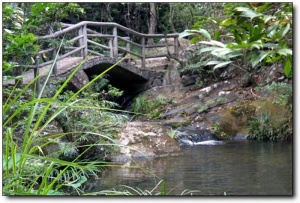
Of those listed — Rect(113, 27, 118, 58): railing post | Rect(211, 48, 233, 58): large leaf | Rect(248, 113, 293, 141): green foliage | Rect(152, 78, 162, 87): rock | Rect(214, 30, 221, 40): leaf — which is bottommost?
Rect(248, 113, 293, 141): green foliage

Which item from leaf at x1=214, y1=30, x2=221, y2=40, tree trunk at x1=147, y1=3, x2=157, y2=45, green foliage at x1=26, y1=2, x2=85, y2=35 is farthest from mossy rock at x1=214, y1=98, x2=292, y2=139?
leaf at x1=214, y1=30, x2=221, y2=40

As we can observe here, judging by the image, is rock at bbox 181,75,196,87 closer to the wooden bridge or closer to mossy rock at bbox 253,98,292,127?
the wooden bridge

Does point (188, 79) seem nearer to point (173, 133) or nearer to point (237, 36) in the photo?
point (173, 133)

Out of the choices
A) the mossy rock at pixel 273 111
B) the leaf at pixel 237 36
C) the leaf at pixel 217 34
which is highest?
the leaf at pixel 237 36

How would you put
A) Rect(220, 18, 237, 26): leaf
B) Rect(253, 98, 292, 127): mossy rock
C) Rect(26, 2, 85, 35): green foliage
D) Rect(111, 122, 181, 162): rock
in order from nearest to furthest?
Rect(220, 18, 237, 26): leaf
Rect(26, 2, 85, 35): green foliage
Rect(111, 122, 181, 162): rock
Rect(253, 98, 292, 127): mossy rock

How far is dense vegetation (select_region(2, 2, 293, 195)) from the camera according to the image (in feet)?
3.30

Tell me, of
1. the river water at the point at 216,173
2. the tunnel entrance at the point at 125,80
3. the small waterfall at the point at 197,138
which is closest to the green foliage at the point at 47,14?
the tunnel entrance at the point at 125,80

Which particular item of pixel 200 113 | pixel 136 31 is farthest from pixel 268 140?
pixel 136 31

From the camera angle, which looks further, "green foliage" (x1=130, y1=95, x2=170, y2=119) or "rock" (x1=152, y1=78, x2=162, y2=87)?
"rock" (x1=152, y1=78, x2=162, y2=87)

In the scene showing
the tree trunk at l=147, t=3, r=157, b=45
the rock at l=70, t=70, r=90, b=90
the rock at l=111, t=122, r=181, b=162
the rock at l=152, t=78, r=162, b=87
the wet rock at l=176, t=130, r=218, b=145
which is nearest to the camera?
the tree trunk at l=147, t=3, r=157, b=45

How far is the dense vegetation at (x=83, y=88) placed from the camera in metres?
1.01

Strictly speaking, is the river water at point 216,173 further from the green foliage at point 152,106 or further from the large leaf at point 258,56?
the large leaf at point 258,56

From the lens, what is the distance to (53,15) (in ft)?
10.6

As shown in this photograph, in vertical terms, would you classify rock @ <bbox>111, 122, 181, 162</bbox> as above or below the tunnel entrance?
below
